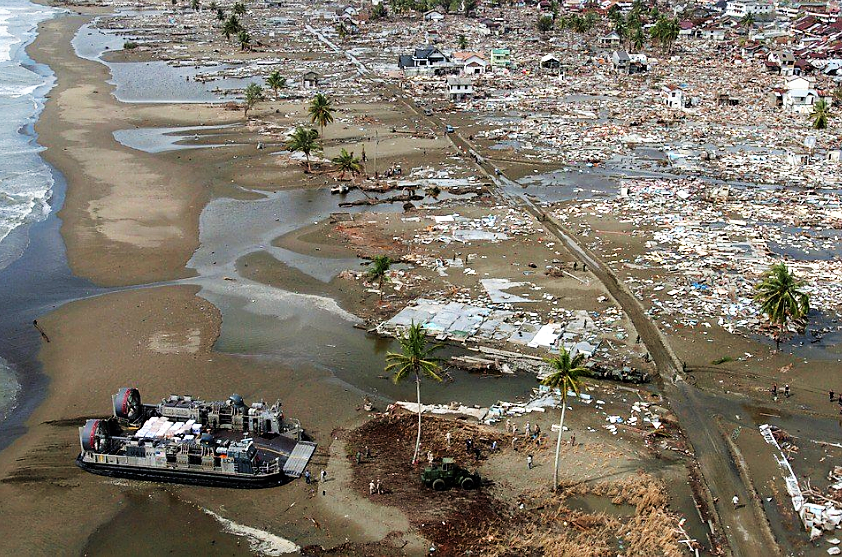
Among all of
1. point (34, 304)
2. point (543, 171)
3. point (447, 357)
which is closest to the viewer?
point (447, 357)

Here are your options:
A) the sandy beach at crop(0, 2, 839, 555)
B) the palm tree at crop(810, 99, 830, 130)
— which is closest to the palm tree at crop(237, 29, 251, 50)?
the sandy beach at crop(0, 2, 839, 555)

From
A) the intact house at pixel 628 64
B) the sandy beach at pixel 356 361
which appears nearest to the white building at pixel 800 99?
the intact house at pixel 628 64

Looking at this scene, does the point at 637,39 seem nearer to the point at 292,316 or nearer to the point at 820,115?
the point at 820,115

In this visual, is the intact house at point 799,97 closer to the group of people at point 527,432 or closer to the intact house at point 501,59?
the intact house at point 501,59

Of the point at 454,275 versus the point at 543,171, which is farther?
the point at 543,171

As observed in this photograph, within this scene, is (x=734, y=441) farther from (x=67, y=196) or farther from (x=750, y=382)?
(x=67, y=196)

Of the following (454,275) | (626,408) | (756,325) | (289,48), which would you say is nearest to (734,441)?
(626,408)

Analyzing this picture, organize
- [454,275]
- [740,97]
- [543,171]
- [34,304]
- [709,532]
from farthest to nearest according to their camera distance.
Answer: [740,97] → [543,171] → [454,275] → [34,304] → [709,532]
